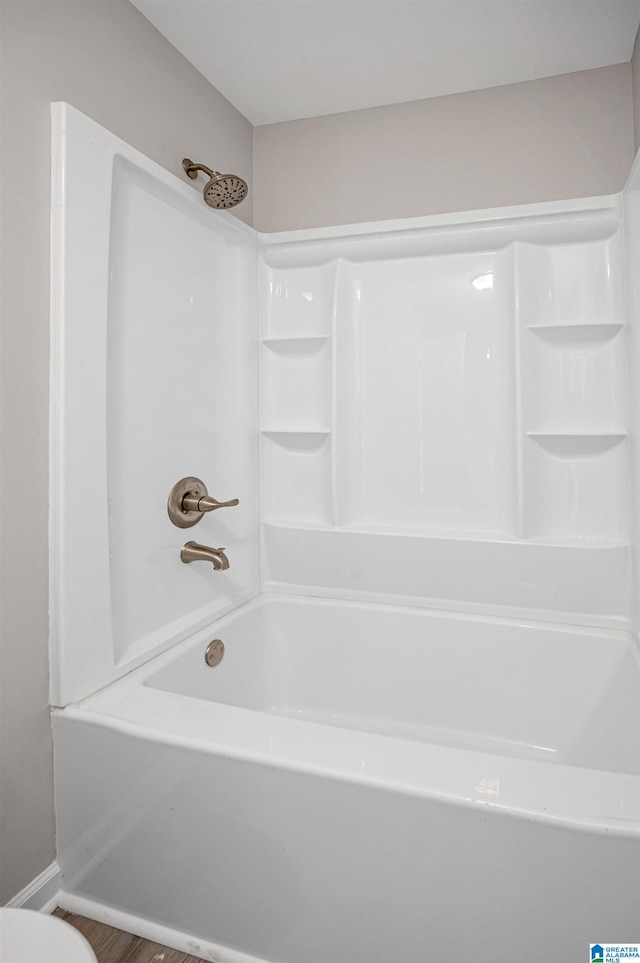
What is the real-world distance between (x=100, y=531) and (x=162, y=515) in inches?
11.0

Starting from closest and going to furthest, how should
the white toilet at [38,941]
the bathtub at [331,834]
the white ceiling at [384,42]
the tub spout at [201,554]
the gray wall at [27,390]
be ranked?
the white toilet at [38,941], the bathtub at [331,834], the gray wall at [27,390], the white ceiling at [384,42], the tub spout at [201,554]

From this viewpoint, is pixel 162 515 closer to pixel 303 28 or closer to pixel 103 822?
pixel 103 822

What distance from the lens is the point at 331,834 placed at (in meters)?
1.07

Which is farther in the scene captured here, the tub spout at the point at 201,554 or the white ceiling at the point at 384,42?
the tub spout at the point at 201,554

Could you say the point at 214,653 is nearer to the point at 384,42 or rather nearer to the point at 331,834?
the point at 331,834

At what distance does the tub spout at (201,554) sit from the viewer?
1700mm

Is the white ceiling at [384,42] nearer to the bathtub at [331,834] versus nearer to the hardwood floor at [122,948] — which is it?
the bathtub at [331,834]

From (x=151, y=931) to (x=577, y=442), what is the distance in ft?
5.70

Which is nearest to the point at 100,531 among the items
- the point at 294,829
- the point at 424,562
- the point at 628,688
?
the point at 294,829

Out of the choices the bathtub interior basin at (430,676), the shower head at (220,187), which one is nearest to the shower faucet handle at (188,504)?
the bathtub interior basin at (430,676)

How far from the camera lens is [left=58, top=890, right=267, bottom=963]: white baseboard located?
1.21 metres

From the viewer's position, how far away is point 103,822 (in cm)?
128

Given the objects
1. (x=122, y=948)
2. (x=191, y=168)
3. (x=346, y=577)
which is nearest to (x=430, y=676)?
(x=346, y=577)

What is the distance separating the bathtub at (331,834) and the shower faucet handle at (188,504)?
364 mm
